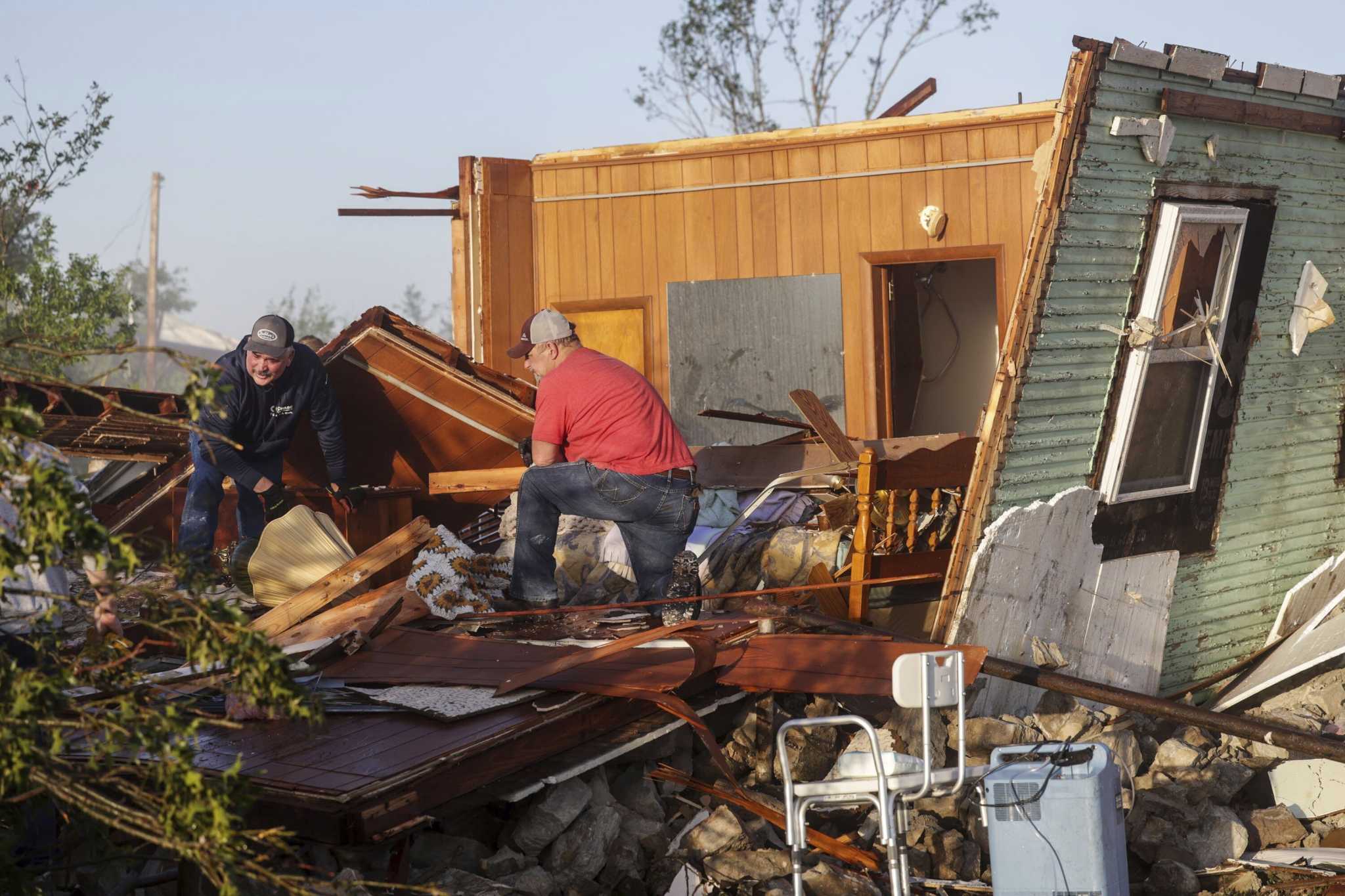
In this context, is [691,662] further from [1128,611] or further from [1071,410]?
[1128,611]

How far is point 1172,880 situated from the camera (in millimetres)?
6738

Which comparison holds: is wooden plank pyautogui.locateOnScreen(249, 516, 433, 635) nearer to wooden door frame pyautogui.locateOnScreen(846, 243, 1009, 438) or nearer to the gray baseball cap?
the gray baseball cap

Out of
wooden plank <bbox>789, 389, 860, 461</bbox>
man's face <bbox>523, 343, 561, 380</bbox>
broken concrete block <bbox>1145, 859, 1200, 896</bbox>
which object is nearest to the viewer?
broken concrete block <bbox>1145, 859, 1200, 896</bbox>

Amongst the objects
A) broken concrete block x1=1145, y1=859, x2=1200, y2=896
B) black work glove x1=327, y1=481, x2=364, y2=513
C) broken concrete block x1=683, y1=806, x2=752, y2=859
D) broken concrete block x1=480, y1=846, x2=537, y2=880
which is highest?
black work glove x1=327, y1=481, x2=364, y2=513

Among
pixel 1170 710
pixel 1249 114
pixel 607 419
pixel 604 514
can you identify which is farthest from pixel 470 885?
pixel 1249 114

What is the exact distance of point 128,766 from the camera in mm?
3555

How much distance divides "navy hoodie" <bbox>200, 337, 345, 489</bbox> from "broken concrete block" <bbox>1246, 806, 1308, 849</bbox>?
19.3ft

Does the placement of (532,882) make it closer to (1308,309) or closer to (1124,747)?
(1124,747)

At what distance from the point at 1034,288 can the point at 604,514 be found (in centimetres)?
270

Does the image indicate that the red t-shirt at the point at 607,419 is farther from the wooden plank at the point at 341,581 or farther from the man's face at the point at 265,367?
the man's face at the point at 265,367

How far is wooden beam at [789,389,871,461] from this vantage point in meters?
8.44

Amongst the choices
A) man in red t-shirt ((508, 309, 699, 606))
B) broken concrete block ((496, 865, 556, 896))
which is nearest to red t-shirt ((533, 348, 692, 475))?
man in red t-shirt ((508, 309, 699, 606))

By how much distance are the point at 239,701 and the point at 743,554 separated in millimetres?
3863

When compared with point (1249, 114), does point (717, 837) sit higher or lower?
lower
